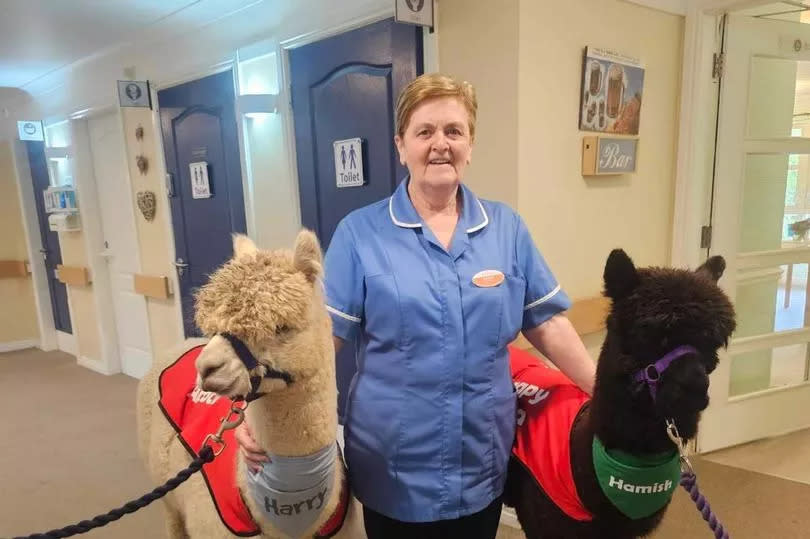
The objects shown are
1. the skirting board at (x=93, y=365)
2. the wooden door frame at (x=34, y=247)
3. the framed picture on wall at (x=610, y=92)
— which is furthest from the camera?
the wooden door frame at (x=34, y=247)

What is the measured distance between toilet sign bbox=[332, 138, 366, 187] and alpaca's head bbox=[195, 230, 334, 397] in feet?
5.37

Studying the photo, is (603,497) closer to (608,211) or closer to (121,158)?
(608,211)

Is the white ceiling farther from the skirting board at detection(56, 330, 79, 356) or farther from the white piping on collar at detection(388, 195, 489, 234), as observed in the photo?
the skirting board at detection(56, 330, 79, 356)

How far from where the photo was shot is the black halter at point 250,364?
88 centimetres

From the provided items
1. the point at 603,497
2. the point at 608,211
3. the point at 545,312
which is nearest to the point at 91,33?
the point at 608,211

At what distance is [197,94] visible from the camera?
142 inches

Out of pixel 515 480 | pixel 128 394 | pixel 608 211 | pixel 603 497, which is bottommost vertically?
pixel 128 394

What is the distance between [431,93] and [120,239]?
14.6ft

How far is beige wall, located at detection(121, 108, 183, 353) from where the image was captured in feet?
13.5

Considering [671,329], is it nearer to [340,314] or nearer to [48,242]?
[340,314]

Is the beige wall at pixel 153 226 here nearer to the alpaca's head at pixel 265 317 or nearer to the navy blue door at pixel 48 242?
the navy blue door at pixel 48 242

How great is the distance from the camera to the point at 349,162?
2.64 m

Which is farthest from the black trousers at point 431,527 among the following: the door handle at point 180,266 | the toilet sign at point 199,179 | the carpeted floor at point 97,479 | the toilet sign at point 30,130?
the toilet sign at point 30,130

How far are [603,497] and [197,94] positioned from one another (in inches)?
137
